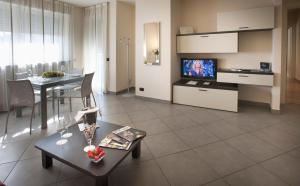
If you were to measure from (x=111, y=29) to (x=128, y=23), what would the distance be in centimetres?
66

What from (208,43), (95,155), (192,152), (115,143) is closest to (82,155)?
(95,155)

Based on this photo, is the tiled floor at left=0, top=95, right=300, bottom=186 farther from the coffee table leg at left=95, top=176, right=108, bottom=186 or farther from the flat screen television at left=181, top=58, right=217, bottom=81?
the flat screen television at left=181, top=58, right=217, bottom=81

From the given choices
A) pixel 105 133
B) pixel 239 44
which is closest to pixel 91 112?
pixel 105 133

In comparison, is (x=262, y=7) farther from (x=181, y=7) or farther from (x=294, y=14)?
(x=294, y=14)

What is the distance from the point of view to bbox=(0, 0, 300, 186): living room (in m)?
2.01

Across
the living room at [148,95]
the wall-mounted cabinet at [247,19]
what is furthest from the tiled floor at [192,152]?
the wall-mounted cabinet at [247,19]

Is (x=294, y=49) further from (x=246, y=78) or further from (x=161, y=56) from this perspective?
→ (x=161, y=56)

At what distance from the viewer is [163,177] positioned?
1.97m

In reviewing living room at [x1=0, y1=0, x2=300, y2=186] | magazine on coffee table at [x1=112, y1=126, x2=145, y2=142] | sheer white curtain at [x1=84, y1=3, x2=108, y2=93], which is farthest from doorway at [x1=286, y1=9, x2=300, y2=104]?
magazine on coffee table at [x1=112, y1=126, x2=145, y2=142]

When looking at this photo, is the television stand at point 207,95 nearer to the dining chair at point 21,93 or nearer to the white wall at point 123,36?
the white wall at point 123,36

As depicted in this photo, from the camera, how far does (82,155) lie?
5.76 ft

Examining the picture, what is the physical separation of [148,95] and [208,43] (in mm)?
1866

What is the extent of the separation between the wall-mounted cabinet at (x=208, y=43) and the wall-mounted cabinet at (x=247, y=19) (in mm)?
159

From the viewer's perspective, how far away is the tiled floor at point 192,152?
1.94m
